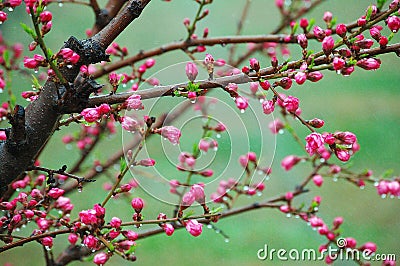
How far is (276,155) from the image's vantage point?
145cm

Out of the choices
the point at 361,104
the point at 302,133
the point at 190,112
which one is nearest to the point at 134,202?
the point at 190,112

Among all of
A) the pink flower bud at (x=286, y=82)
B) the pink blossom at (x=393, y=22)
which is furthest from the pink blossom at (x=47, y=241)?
the pink blossom at (x=393, y=22)

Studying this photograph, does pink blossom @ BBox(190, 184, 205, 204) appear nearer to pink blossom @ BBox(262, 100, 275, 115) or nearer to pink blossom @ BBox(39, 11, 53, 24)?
pink blossom @ BBox(262, 100, 275, 115)

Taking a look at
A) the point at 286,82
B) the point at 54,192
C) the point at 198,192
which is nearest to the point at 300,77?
the point at 286,82

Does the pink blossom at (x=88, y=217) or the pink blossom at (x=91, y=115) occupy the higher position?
the pink blossom at (x=91, y=115)

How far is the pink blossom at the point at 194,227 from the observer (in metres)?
0.41

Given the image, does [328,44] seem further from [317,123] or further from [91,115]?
[91,115]

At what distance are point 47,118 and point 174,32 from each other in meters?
1.29

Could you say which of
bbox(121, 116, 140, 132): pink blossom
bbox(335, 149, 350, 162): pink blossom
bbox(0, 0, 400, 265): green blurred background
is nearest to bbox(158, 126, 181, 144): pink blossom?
bbox(121, 116, 140, 132): pink blossom

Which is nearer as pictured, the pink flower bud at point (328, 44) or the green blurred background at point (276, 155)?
the pink flower bud at point (328, 44)

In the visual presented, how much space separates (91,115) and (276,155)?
43.7 inches

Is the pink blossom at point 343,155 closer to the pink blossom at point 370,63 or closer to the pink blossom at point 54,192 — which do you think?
the pink blossom at point 370,63

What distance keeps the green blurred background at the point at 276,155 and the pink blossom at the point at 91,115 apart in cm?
78

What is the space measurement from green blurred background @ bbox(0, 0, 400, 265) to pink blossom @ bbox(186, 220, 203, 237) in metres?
0.75
